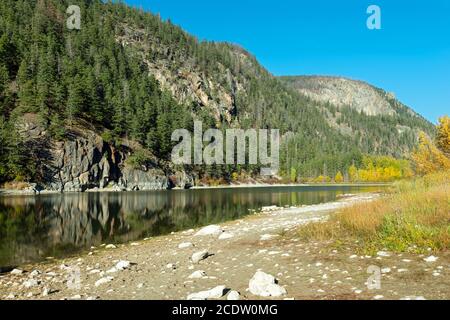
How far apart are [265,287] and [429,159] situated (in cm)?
5073

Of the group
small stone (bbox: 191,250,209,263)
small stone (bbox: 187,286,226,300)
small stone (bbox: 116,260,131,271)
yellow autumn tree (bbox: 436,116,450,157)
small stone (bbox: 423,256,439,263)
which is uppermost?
yellow autumn tree (bbox: 436,116,450,157)

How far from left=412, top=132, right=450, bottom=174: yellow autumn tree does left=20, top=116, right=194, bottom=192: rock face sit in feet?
247

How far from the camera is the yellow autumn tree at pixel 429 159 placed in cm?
4825

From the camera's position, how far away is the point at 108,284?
11.1 meters

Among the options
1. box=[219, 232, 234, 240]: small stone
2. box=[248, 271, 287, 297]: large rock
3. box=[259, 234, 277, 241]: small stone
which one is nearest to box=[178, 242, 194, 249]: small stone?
box=[219, 232, 234, 240]: small stone

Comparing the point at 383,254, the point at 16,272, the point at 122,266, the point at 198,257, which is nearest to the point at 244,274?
the point at 198,257

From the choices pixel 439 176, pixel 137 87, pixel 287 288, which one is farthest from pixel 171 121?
pixel 287 288

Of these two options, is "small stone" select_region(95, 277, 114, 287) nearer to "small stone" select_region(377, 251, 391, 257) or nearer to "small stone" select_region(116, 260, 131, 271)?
"small stone" select_region(116, 260, 131, 271)

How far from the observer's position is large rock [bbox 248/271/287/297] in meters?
8.55

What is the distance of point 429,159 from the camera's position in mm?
51188

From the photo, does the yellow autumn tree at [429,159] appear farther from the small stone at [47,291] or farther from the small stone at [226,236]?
the small stone at [47,291]

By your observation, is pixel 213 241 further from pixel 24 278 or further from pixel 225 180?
pixel 225 180
